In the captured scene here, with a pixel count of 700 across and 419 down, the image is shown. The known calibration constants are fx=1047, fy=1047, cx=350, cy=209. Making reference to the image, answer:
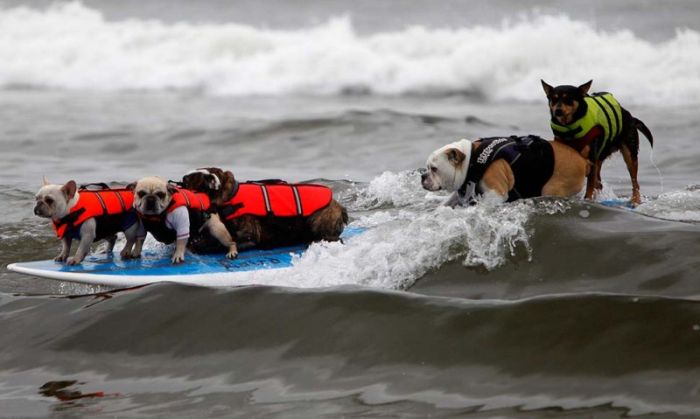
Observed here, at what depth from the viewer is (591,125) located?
8.69 m

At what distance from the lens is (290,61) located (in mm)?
24422

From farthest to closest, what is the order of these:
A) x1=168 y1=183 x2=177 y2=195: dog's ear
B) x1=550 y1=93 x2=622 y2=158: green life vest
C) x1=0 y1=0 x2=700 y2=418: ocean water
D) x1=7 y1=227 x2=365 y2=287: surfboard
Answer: x1=550 y1=93 x2=622 y2=158: green life vest < x1=168 y1=183 x2=177 y2=195: dog's ear < x1=7 y1=227 x2=365 y2=287: surfboard < x1=0 y1=0 x2=700 y2=418: ocean water

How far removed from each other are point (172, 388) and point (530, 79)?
694 inches

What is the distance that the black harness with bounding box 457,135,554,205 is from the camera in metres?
8.46

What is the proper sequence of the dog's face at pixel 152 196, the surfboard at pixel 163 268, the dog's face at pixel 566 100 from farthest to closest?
the dog's face at pixel 566 100 → the dog's face at pixel 152 196 → the surfboard at pixel 163 268

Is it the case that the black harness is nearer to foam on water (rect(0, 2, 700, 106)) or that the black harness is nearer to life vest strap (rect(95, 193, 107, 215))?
life vest strap (rect(95, 193, 107, 215))

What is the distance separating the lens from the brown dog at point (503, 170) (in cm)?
845

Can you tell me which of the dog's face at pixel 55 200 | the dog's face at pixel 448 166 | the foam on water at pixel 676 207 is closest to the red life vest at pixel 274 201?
the dog's face at pixel 448 166

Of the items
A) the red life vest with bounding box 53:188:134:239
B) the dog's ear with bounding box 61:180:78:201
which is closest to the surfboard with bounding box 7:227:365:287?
the red life vest with bounding box 53:188:134:239

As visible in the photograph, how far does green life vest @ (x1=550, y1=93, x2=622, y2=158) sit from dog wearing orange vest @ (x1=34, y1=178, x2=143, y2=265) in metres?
3.60

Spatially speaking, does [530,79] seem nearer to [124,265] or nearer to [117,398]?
[124,265]

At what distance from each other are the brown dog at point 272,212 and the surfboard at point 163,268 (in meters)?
0.12

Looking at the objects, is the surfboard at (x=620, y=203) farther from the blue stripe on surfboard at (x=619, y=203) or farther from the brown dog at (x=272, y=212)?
the brown dog at (x=272, y=212)

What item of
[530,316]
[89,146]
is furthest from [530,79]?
[530,316]
